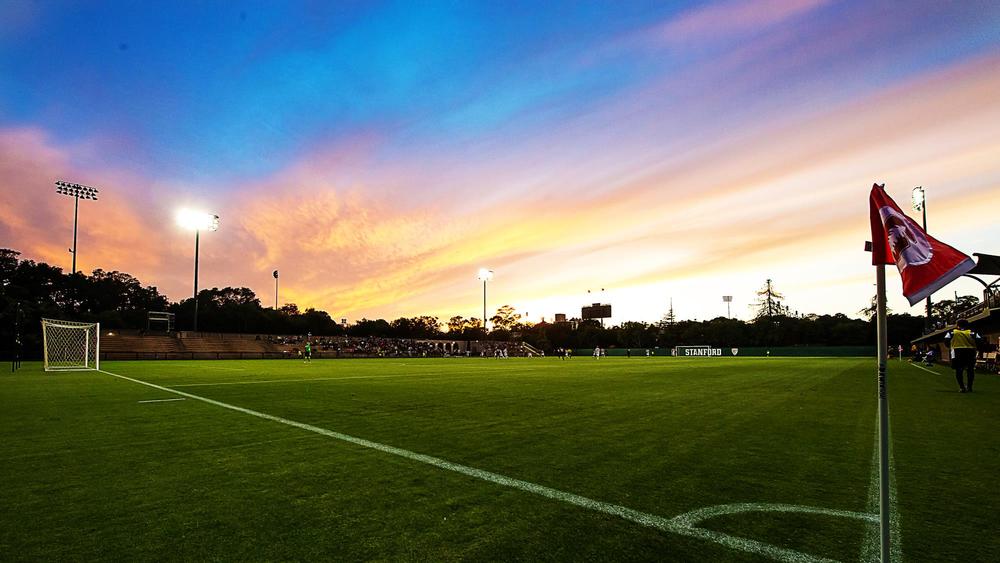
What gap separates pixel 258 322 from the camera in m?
99.8

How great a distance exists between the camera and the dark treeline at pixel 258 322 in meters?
61.5

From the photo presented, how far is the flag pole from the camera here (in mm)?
2373

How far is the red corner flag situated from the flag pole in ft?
0.38

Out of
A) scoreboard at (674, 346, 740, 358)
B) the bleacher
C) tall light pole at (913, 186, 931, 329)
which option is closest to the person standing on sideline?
tall light pole at (913, 186, 931, 329)

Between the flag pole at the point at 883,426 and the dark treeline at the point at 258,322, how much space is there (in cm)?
6401

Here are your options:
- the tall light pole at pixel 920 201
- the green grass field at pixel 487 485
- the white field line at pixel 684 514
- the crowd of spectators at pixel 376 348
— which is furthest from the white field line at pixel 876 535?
the crowd of spectators at pixel 376 348

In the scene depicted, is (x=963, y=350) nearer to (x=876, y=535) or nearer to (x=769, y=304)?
(x=876, y=535)

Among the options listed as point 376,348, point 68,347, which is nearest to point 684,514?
point 68,347

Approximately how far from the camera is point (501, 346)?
290 ft

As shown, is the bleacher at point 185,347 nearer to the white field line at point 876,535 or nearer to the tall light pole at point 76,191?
the tall light pole at point 76,191

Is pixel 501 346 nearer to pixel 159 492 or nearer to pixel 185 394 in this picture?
pixel 185 394

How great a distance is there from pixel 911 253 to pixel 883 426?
3.14ft

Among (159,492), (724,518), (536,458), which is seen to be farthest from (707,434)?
(159,492)

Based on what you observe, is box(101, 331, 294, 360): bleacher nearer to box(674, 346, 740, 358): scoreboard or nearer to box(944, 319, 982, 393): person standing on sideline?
box(944, 319, 982, 393): person standing on sideline
